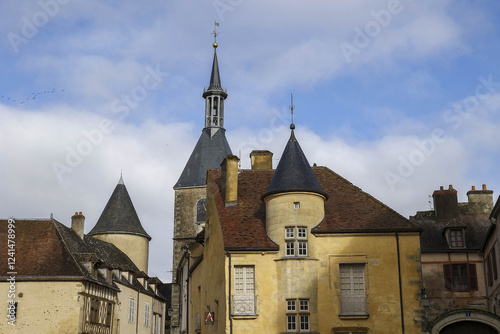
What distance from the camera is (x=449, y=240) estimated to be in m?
28.9

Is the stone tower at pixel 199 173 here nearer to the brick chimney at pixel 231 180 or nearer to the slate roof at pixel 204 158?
the slate roof at pixel 204 158

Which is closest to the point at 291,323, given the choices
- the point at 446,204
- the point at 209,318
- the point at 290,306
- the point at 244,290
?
the point at 290,306

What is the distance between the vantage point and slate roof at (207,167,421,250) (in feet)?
66.5

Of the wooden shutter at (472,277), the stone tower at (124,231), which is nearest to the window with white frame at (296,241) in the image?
the wooden shutter at (472,277)

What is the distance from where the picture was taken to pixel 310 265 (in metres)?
19.9

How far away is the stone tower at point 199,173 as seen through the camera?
50.2 m

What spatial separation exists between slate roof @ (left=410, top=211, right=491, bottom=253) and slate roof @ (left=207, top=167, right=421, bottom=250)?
26.8ft

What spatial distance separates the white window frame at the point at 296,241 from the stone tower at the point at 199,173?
92.4ft

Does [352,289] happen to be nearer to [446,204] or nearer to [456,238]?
[456,238]

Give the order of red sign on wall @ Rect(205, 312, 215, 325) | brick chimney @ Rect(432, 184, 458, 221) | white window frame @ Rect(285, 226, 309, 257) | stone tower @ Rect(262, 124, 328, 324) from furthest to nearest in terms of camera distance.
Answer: brick chimney @ Rect(432, 184, 458, 221) → red sign on wall @ Rect(205, 312, 215, 325) → white window frame @ Rect(285, 226, 309, 257) → stone tower @ Rect(262, 124, 328, 324)

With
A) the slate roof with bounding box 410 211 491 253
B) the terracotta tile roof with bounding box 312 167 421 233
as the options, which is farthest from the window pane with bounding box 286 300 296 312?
the slate roof with bounding box 410 211 491 253

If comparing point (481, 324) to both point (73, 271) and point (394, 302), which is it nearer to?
point (394, 302)

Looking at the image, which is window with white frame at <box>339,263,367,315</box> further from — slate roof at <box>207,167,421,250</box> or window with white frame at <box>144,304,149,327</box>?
window with white frame at <box>144,304,149,327</box>

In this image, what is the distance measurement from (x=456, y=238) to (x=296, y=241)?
39.8 feet
